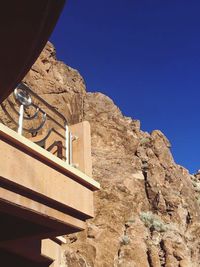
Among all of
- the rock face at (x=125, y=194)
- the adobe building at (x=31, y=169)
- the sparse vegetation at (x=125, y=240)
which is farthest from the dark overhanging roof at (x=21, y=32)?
A: the sparse vegetation at (x=125, y=240)

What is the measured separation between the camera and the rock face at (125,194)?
17.5 m

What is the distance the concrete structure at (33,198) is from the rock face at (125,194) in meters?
9.86

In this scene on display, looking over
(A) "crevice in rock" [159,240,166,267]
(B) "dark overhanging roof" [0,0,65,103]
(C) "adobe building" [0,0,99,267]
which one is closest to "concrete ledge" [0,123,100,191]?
(C) "adobe building" [0,0,99,267]

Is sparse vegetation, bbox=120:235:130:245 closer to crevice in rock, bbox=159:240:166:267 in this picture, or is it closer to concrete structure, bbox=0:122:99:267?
crevice in rock, bbox=159:240:166:267

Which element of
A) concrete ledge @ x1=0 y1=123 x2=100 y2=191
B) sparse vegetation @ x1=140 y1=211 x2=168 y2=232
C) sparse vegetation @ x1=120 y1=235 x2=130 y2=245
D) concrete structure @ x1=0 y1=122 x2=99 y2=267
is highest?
sparse vegetation @ x1=140 y1=211 x2=168 y2=232

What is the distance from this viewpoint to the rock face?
687 inches

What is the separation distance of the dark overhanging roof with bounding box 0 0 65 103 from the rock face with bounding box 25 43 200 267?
12.9 m

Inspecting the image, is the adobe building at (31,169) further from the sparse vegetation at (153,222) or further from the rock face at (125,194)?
the sparse vegetation at (153,222)

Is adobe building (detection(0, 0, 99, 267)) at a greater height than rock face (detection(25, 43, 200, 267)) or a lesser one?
lesser

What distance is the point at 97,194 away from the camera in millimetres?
19625

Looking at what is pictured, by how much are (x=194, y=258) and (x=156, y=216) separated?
2.79 metres

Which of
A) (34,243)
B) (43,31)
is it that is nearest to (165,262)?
(34,243)

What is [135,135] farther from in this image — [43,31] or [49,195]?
[43,31]

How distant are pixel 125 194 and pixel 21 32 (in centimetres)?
1862
